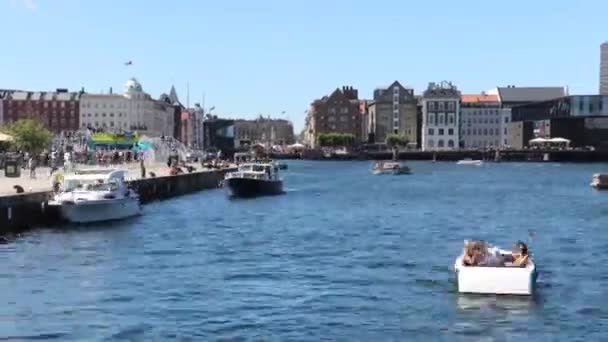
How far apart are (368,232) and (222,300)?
2741 centimetres

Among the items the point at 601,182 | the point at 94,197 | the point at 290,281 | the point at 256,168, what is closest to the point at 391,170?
the point at 601,182

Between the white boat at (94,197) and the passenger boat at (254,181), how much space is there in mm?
29346

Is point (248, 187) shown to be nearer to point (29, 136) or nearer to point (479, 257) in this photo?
point (29, 136)

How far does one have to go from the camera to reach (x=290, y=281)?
3959 cm

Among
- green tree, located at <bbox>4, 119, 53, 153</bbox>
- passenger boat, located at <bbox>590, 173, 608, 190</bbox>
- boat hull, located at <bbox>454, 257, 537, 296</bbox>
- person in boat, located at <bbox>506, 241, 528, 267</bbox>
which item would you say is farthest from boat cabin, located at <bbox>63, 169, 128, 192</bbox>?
passenger boat, located at <bbox>590, 173, 608, 190</bbox>

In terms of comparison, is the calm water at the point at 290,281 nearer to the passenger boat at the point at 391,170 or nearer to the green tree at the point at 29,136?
the green tree at the point at 29,136

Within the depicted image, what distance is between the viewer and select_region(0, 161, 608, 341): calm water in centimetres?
3058

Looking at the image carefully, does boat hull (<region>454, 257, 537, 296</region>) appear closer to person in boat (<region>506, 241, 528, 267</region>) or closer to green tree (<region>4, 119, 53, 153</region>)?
person in boat (<region>506, 241, 528, 267</region>)

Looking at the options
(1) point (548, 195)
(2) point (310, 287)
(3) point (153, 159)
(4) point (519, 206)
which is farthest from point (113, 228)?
(3) point (153, 159)

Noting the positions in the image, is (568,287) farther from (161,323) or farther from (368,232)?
(368,232)

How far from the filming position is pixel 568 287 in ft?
127

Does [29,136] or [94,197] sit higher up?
[29,136]

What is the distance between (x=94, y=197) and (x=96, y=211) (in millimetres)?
935

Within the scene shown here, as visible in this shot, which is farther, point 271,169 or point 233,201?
point 271,169
